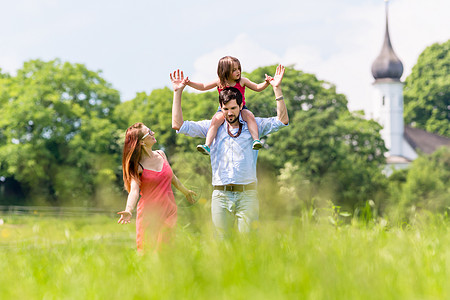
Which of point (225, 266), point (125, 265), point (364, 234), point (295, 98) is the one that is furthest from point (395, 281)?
point (295, 98)

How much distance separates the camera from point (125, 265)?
9.78ft

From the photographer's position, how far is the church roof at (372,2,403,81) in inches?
3007

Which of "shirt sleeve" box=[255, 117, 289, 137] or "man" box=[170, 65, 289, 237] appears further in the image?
"shirt sleeve" box=[255, 117, 289, 137]

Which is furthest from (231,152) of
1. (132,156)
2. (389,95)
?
(389,95)

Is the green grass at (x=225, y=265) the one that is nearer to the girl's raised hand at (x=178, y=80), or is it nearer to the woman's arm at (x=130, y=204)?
the woman's arm at (x=130, y=204)

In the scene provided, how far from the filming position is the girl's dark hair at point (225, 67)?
17.7ft

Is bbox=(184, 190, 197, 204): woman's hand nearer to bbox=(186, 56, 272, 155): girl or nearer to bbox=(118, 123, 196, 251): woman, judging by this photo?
bbox=(118, 123, 196, 251): woman

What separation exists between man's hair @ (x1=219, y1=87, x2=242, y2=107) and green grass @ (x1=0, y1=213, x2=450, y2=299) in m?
1.66

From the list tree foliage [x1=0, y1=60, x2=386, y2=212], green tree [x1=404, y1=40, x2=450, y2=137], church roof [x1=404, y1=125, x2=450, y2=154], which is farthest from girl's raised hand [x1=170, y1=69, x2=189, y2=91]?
church roof [x1=404, y1=125, x2=450, y2=154]

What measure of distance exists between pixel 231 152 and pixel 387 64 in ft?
252

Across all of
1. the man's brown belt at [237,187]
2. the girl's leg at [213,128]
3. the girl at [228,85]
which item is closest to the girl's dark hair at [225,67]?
the girl at [228,85]

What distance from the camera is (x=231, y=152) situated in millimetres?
5445

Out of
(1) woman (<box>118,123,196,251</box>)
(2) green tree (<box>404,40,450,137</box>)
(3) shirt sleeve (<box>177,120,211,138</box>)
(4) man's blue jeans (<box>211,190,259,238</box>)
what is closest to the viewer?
(1) woman (<box>118,123,196,251</box>)

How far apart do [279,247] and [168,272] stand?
2.55 feet
